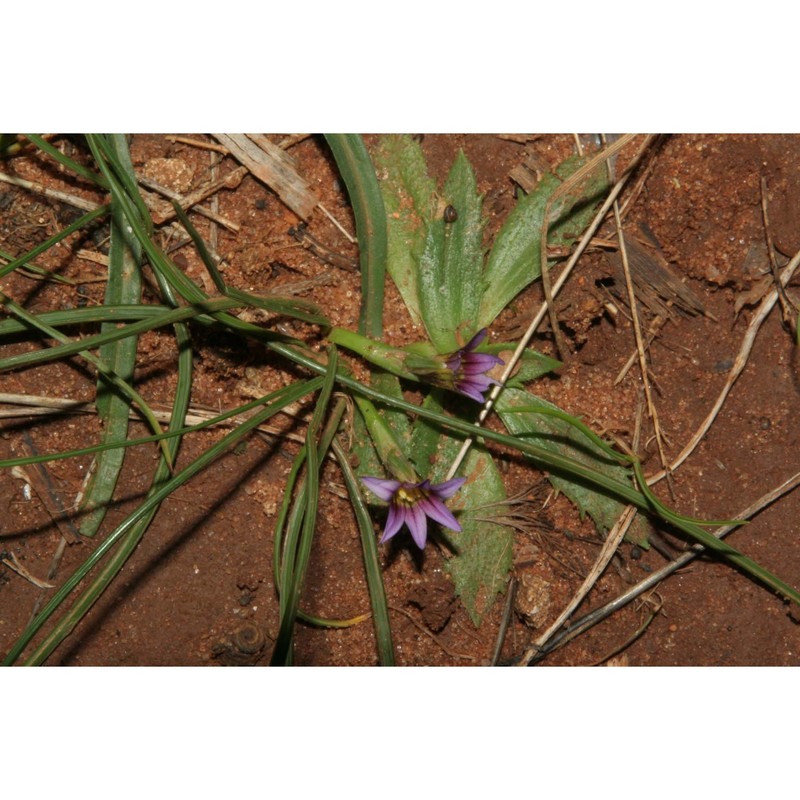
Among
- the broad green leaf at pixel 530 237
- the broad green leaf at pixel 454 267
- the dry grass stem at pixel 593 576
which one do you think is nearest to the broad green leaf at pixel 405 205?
the broad green leaf at pixel 454 267

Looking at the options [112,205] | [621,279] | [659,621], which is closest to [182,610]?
[112,205]

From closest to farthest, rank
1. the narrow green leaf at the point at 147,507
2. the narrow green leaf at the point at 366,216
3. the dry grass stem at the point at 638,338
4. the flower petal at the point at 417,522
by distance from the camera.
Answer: the narrow green leaf at the point at 147,507 < the flower petal at the point at 417,522 < the narrow green leaf at the point at 366,216 < the dry grass stem at the point at 638,338

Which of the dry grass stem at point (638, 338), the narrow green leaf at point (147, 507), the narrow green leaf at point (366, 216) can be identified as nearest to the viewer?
the narrow green leaf at point (147, 507)

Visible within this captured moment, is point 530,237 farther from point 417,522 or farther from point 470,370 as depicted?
point 417,522

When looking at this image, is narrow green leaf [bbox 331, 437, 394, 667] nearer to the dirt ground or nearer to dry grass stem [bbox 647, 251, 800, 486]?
the dirt ground

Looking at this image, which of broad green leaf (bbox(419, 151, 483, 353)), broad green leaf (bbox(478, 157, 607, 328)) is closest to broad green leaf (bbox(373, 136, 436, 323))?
broad green leaf (bbox(419, 151, 483, 353))

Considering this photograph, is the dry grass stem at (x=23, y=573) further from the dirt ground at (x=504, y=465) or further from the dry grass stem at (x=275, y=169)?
the dry grass stem at (x=275, y=169)
